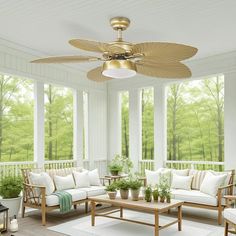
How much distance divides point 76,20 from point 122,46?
1423mm

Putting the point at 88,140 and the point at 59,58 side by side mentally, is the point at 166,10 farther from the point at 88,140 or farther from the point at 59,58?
the point at 88,140

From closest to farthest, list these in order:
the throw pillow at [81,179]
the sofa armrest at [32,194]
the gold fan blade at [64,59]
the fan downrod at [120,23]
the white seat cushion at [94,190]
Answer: the gold fan blade at [64,59] → the fan downrod at [120,23] → the sofa armrest at [32,194] → the white seat cushion at [94,190] → the throw pillow at [81,179]

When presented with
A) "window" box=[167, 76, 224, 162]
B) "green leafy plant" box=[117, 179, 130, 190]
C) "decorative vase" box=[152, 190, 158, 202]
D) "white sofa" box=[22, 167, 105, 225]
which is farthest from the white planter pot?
"window" box=[167, 76, 224, 162]

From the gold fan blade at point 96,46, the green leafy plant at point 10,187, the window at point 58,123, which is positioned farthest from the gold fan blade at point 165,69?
the window at point 58,123

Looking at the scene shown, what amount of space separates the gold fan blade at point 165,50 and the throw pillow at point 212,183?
2.72 metres

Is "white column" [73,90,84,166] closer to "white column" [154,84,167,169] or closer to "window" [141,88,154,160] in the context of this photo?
"white column" [154,84,167,169]

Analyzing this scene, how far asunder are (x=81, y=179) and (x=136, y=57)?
334 centimetres

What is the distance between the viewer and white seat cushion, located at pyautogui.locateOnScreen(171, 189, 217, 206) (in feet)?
16.9

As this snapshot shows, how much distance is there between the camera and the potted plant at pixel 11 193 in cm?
502

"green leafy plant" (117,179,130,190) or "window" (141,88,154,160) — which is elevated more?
"window" (141,88,154,160)

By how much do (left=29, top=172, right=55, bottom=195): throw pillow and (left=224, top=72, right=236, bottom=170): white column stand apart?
11.8ft

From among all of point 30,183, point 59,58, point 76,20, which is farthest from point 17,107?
point 59,58

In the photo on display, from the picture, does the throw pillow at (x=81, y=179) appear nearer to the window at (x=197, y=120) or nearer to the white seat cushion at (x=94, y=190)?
the white seat cushion at (x=94, y=190)

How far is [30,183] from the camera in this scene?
5.47 meters
